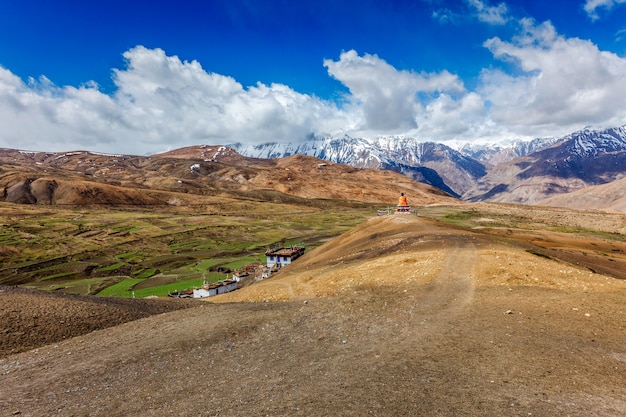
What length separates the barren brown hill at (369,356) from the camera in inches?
439

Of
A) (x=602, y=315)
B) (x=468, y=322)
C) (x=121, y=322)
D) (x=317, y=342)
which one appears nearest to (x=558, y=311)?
(x=602, y=315)

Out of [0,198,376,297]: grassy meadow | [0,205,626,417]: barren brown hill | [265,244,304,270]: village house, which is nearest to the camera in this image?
[0,205,626,417]: barren brown hill

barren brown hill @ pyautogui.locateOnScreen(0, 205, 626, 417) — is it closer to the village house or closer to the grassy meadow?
the village house

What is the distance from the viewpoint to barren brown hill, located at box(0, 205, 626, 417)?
1116 cm

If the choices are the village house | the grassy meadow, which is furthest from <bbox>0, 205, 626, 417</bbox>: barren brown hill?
the grassy meadow

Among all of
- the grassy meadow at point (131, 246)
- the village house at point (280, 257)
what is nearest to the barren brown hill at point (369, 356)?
the village house at point (280, 257)

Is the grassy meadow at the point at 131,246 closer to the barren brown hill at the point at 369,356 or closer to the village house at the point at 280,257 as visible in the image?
the village house at the point at 280,257

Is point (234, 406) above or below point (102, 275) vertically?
above

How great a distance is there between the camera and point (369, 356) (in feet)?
47.5

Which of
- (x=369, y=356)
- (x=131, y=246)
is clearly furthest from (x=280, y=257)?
(x=131, y=246)

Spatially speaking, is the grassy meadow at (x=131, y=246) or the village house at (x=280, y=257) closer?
the village house at (x=280, y=257)

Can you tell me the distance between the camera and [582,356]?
13.6m

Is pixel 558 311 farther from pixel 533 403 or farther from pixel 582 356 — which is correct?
pixel 533 403

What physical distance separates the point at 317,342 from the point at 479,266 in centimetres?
1668
